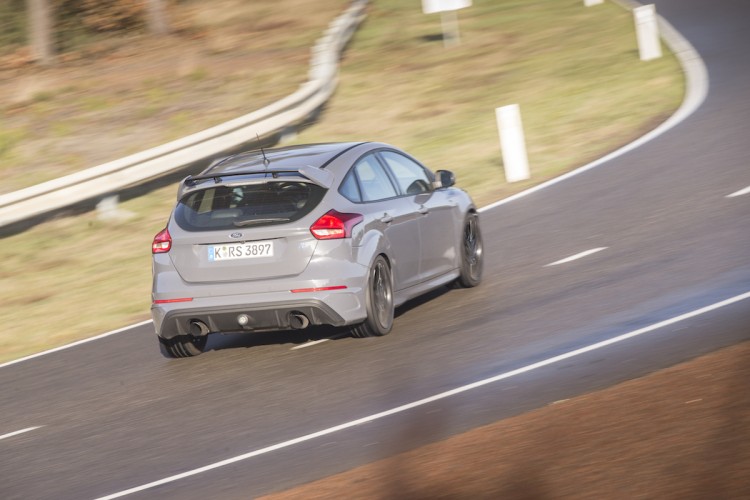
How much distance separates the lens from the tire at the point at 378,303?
10.3 metres

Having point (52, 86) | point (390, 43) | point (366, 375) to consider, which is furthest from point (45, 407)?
point (390, 43)

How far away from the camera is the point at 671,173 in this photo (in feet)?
52.1

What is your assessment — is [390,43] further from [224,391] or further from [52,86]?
[224,391]

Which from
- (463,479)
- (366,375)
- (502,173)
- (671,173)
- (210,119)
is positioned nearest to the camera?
(463,479)

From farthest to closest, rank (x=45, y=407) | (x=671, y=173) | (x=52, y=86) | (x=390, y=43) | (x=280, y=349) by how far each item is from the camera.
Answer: (x=390, y=43) → (x=52, y=86) → (x=671, y=173) → (x=280, y=349) → (x=45, y=407)

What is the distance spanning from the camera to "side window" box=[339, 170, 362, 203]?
10.5 metres

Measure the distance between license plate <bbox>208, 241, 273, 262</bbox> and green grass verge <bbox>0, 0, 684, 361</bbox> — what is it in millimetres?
3415

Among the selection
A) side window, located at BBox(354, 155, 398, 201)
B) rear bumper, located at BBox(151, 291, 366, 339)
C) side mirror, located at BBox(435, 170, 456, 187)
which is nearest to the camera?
rear bumper, located at BBox(151, 291, 366, 339)

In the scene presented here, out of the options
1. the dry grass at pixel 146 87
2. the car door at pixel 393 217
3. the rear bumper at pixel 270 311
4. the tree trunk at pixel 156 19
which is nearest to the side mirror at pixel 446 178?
the car door at pixel 393 217

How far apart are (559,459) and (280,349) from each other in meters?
4.71

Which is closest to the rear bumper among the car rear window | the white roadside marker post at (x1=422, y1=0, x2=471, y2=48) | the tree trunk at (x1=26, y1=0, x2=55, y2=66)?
the car rear window

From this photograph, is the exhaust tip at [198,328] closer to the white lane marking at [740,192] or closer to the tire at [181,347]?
the tire at [181,347]

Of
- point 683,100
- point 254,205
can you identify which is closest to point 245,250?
point 254,205

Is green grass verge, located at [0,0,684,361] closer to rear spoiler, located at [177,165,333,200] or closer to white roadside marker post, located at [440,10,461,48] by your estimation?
white roadside marker post, located at [440,10,461,48]
